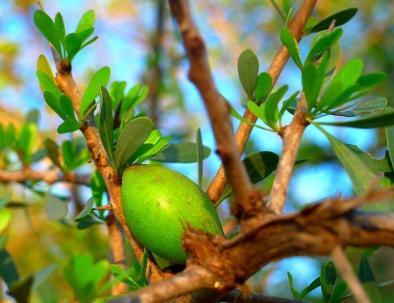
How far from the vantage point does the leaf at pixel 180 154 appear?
27.5 inches

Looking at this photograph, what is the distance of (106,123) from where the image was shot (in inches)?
21.8

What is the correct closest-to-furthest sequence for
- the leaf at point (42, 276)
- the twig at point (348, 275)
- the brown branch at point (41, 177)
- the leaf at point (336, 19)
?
the twig at point (348, 275), the leaf at point (42, 276), the leaf at point (336, 19), the brown branch at point (41, 177)

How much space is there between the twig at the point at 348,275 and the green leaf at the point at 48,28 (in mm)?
373

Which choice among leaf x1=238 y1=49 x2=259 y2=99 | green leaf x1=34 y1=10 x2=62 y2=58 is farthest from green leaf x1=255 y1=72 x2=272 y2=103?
green leaf x1=34 y1=10 x2=62 y2=58

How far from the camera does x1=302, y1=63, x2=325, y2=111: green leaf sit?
48 cm

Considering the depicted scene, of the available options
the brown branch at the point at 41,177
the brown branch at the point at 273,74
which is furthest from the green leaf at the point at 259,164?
the brown branch at the point at 41,177

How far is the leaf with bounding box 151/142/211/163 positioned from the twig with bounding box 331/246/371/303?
34 cm

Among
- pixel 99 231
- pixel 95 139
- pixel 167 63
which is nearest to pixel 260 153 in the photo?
pixel 95 139

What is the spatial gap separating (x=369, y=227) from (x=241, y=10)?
1.70 meters

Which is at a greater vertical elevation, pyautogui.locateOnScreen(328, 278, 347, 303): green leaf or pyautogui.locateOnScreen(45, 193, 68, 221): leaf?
pyautogui.locateOnScreen(45, 193, 68, 221): leaf

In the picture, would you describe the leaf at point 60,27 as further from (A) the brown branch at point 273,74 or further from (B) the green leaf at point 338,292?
(B) the green leaf at point 338,292

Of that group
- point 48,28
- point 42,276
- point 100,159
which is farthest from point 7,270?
point 48,28

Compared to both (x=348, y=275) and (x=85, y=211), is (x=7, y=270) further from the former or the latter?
(x=348, y=275)

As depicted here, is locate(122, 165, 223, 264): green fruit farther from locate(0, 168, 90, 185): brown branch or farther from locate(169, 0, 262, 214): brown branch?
locate(0, 168, 90, 185): brown branch
